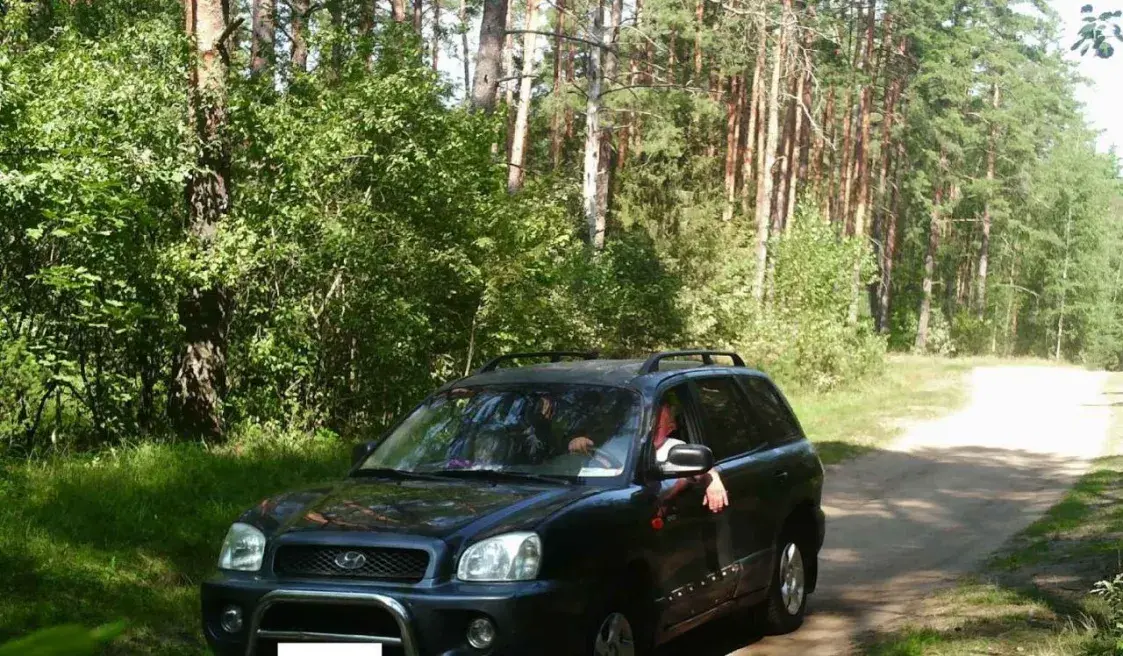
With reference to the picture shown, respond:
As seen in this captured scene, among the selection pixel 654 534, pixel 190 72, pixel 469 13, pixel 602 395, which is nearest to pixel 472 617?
pixel 654 534

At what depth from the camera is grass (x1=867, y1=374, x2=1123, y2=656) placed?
7820 mm

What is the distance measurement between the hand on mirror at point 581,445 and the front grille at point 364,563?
1348mm

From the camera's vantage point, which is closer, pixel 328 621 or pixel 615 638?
pixel 328 621

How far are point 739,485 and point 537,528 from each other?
7.10 feet

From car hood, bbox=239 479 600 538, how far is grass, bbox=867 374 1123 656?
268 centimetres

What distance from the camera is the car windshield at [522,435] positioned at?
22.7 ft

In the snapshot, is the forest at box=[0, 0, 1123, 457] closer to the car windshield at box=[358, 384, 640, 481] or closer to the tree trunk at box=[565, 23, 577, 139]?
the car windshield at box=[358, 384, 640, 481]

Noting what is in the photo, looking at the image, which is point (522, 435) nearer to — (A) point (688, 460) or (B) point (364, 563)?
(A) point (688, 460)

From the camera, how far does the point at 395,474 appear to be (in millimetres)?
7133

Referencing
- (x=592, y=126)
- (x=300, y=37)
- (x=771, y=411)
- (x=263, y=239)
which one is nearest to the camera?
(x=771, y=411)

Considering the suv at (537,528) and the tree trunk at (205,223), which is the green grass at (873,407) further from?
the suv at (537,528)

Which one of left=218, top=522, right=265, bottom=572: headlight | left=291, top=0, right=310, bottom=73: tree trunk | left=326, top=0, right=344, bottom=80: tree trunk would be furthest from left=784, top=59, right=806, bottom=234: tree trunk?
left=218, top=522, right=265, bottom=572: headlight

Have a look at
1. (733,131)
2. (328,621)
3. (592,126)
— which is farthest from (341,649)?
(733,131)

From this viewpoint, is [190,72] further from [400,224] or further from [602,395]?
[602,395]
